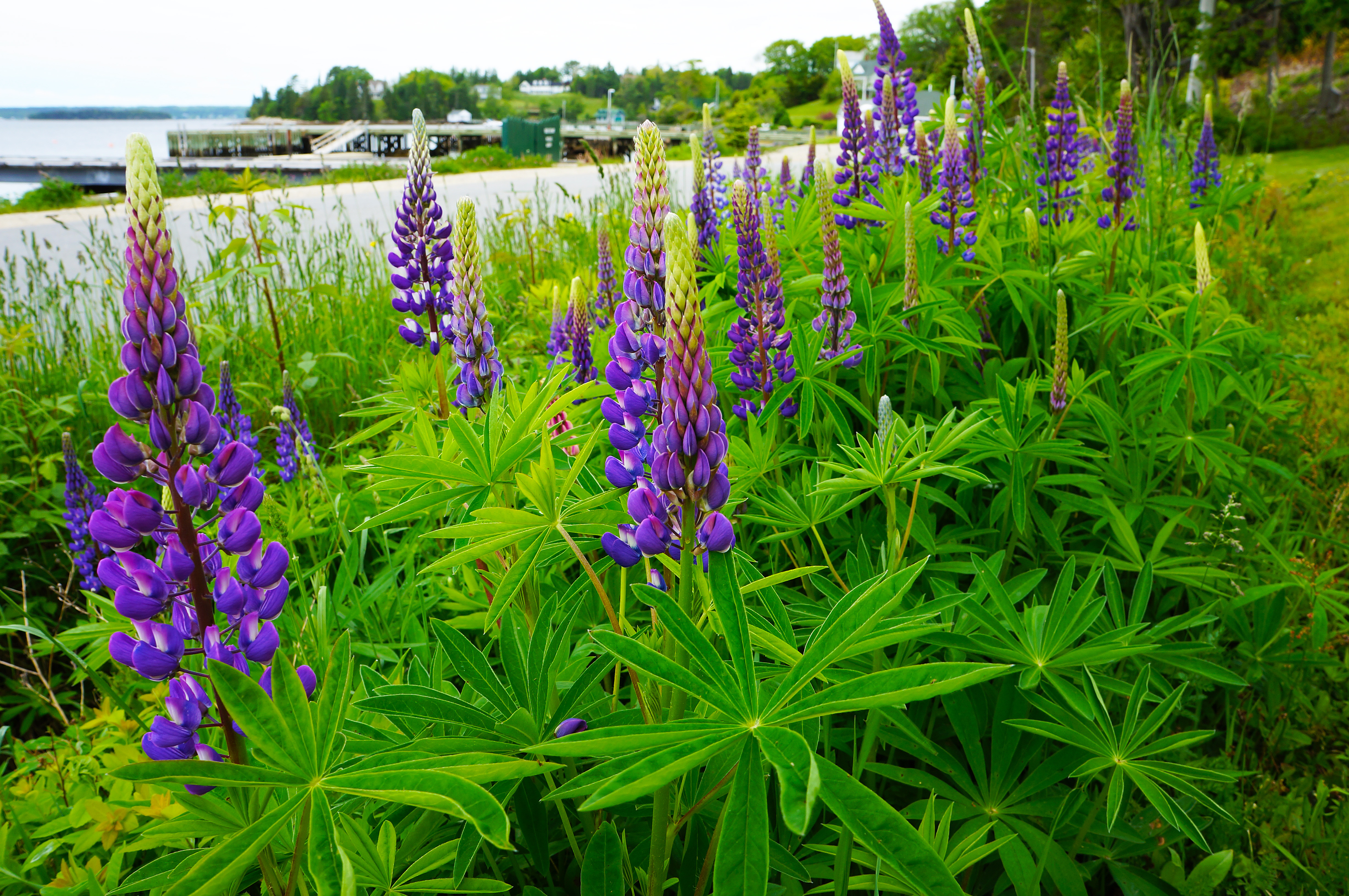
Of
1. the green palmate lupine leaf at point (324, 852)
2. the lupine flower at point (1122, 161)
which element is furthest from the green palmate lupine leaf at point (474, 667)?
the lupine flower at point (1122, 161)

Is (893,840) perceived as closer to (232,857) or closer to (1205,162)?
(232,857)

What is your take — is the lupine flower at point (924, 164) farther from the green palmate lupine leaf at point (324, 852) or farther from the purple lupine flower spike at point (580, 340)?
the green palmate lupine leaf at point (324, 852)

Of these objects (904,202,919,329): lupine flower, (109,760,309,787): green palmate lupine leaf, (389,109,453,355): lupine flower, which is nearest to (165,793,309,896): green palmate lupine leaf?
(109,760,309,787): green palmate lupine leaf

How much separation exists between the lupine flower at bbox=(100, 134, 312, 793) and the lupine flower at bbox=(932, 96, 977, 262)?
112 inches

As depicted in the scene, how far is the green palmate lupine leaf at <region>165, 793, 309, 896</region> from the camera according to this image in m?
0.95

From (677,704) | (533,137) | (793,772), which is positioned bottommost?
(677,704)

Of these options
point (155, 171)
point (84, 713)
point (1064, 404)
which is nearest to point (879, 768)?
point (1064, 404)

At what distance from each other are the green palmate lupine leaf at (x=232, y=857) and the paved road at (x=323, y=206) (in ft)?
17.5

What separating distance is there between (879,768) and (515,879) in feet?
2.77

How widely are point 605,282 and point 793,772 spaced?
109 inches

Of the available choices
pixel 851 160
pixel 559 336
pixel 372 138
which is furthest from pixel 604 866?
pixel 372 138

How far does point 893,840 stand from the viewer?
936 mm

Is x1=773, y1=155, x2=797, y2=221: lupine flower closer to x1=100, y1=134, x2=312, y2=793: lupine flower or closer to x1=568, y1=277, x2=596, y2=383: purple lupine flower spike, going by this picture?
x1=568, y1=277, x2=596, y2=383: purple lupine flower spike

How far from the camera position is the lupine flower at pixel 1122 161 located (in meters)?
3.68
